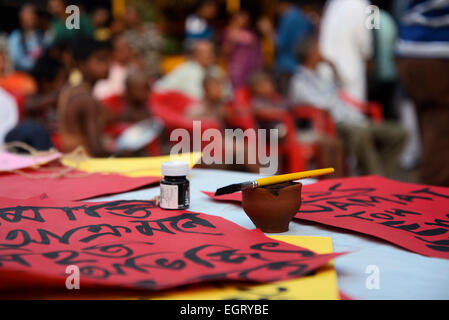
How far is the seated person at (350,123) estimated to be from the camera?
12.1 ft

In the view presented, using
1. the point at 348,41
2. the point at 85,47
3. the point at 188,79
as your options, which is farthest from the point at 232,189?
the point at 188,79

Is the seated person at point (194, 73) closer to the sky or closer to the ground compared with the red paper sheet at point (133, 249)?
closer to the sky

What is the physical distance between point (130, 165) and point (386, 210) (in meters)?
0.75

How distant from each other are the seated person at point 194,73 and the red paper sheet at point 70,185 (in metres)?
3.32

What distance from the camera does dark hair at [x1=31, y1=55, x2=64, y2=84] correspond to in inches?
148

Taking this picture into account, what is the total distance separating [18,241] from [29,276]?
6.1 inches

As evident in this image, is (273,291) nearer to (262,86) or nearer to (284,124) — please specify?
(284,124)

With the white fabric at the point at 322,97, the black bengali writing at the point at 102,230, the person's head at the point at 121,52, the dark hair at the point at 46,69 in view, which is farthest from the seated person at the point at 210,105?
the black bengali writing at the point at 102,230

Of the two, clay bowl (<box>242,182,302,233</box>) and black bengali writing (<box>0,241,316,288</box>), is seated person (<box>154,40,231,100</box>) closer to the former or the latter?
clay bowl (<box>242,182,302,233</box>)

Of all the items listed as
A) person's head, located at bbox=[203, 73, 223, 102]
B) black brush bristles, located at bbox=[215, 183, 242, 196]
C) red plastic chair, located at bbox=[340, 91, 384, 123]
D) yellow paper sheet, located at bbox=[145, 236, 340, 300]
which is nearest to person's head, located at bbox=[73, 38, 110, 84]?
person's head, located at bbox=[203, 73, 223, 102]

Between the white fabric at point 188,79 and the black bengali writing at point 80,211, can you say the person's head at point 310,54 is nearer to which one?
the white fabric at point 188,79

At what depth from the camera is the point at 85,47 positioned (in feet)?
9.95

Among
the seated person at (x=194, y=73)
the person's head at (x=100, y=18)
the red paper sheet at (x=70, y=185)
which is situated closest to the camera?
the red paper sheet at (x=70, y=185)
